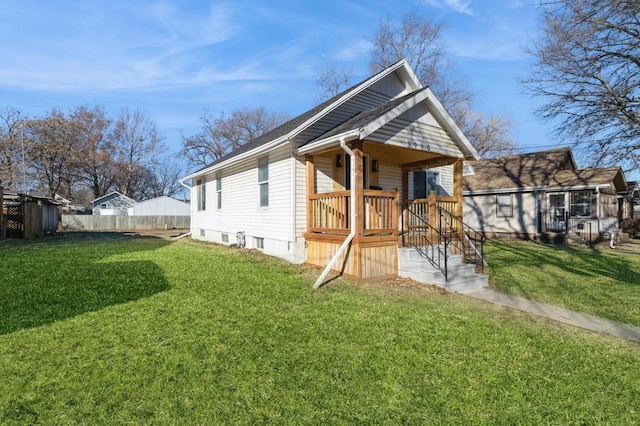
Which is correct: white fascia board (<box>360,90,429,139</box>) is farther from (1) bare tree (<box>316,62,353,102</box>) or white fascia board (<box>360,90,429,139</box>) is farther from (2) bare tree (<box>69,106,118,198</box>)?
(2) bare tree (<box>69,106,118,198</box>)

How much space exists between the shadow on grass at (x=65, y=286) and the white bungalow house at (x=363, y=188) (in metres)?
3.43

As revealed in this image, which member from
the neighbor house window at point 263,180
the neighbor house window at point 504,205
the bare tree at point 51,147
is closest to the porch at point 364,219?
the neighbor house window at point 263,180

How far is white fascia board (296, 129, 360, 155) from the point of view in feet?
22.7

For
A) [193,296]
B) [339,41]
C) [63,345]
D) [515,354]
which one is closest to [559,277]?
[515,354]

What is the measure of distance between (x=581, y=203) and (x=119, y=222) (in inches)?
1391

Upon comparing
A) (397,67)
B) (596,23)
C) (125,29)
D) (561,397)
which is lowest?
(561,397)

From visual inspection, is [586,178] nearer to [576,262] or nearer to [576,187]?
[576,187]

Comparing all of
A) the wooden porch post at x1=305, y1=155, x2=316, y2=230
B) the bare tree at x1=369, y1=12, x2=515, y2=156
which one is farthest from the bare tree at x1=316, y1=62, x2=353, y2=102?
the wooden porch post at x1=305, y1=155, x2=316, y2=230

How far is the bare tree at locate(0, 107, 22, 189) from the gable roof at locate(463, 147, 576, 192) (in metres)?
37.8

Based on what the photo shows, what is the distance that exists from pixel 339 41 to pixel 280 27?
4.27 metres

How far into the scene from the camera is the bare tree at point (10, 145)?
100ft

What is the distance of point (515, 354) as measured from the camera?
389 centimetres

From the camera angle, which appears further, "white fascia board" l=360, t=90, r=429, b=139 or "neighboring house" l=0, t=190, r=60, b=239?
"neighboring house" l=0, t=190, r=60, b=239

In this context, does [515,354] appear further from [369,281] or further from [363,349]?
[369,281]
